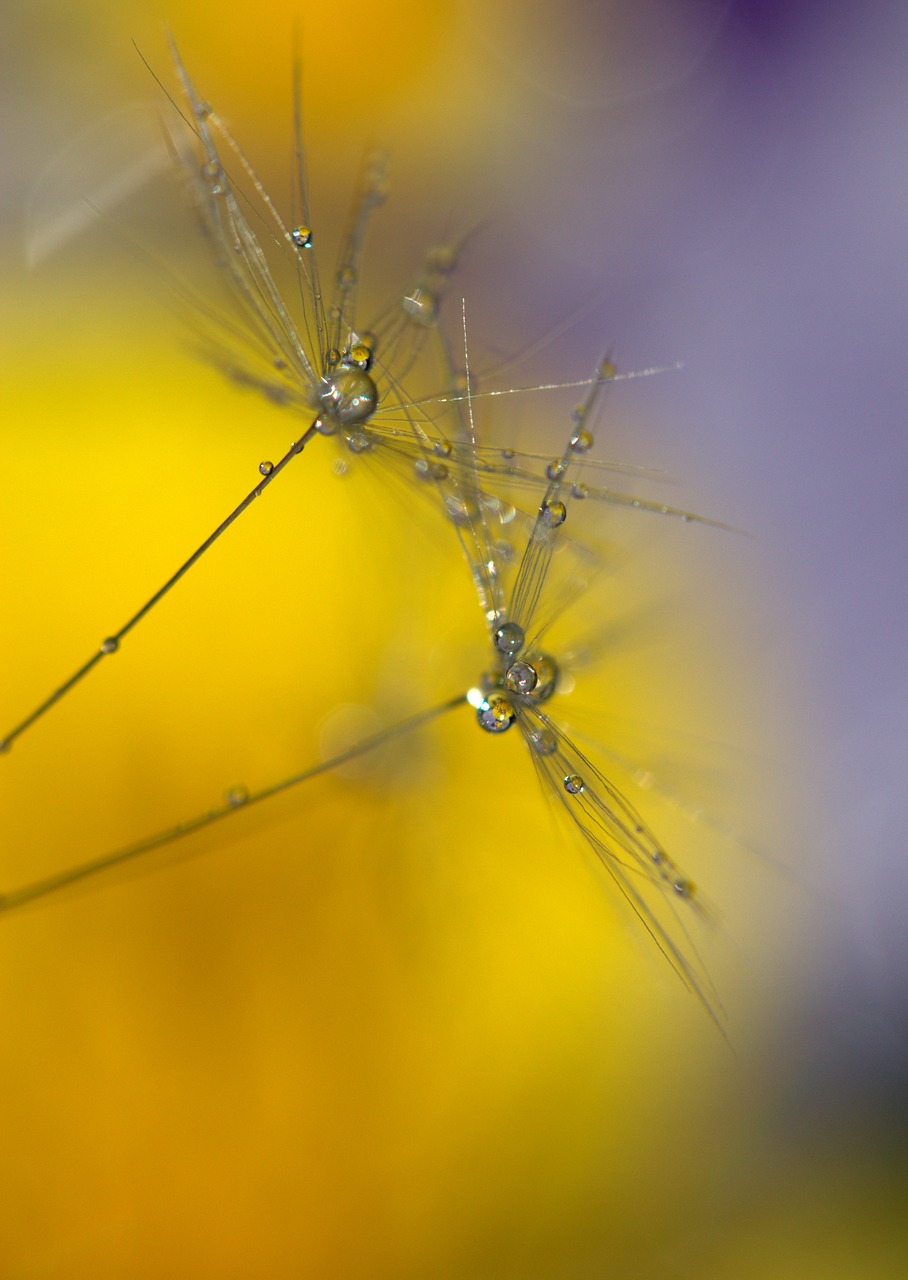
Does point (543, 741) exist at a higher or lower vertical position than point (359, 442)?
lower

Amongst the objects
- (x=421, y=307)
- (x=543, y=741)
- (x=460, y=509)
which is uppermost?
(x=421, y=307)

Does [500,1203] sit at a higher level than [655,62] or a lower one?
lower

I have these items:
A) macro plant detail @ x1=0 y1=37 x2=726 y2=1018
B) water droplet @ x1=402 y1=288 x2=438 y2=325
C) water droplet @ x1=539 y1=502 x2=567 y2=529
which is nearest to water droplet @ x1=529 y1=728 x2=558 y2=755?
macro plant detail @ x1=0 y1=37 x2=726 y2=1018

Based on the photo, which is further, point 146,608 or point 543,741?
point 543,741

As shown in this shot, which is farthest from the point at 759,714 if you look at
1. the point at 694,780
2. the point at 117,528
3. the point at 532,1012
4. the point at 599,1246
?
the point at 117,528

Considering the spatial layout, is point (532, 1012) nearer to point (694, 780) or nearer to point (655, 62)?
point (694, 780)

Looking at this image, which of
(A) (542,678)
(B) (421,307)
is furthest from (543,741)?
(B) (421,307)

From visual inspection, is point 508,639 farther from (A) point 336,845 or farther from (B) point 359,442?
(A) point 336,845

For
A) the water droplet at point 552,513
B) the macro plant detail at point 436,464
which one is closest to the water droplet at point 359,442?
the macro plant detail at point 436,464
